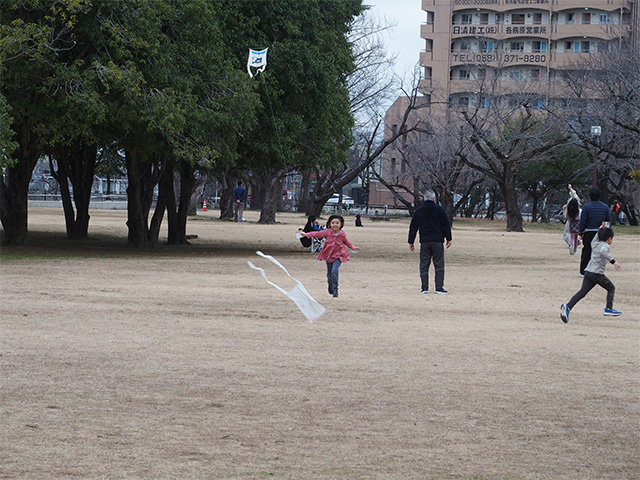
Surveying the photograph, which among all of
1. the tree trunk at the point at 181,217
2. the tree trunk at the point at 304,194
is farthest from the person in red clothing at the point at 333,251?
the tree trunk at the point at 304,194

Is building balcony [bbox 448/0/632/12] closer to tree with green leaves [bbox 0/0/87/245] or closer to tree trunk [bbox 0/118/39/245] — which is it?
tree trunk [bbox 0/118/39/245]

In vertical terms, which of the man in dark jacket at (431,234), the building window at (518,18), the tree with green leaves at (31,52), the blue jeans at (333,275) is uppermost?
the building window at (518,18)

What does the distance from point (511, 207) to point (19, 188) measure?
32742 millimetres

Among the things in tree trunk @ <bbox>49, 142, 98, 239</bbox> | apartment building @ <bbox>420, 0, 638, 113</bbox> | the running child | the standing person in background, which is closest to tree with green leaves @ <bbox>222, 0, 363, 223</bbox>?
tree trunk @ <bbox>49, 142, 98, 239</bbox>

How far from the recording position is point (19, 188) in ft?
83.3

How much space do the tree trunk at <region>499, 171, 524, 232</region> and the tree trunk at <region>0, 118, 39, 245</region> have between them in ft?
102

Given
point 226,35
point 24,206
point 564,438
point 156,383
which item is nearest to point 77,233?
point 24,206

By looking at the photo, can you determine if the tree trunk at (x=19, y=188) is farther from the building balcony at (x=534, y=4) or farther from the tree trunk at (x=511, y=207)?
the building balcony at (x=534, y=4)

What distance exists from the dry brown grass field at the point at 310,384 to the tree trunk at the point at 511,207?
34434 mm

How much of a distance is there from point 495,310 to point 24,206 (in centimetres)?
1601

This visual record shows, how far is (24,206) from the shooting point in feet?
84.8

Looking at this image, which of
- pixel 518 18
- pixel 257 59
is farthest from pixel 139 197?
pixel 518 18

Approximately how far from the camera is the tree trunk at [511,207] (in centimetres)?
5131

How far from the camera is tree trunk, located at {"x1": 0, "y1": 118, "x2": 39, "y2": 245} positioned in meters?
24.6
